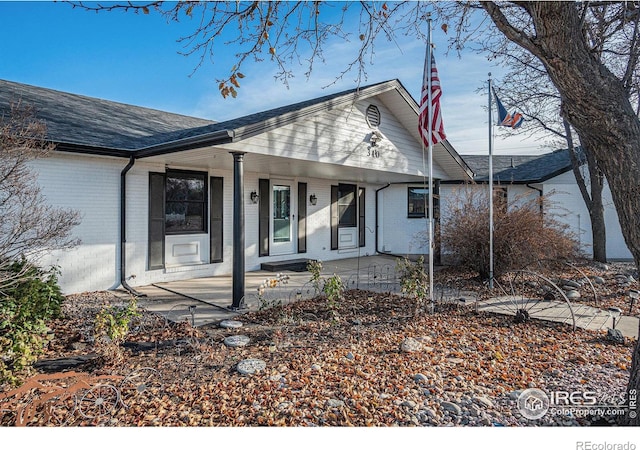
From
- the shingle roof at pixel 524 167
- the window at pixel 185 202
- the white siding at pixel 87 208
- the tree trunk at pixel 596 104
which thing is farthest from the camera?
the shingle roof at pixel 524 167

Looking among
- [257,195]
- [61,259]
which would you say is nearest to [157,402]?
[61,259]

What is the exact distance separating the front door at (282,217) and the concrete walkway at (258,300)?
44.9 inches

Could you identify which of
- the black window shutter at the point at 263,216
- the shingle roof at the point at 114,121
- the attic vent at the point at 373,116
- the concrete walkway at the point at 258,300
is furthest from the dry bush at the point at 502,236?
the black window shutter at the point at 263,216

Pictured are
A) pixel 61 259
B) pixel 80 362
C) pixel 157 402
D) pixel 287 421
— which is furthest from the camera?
pixel 61 259

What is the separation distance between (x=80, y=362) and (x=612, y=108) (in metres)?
5.40

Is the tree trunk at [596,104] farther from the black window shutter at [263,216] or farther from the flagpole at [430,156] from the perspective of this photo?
the black window shutter at [263,216]

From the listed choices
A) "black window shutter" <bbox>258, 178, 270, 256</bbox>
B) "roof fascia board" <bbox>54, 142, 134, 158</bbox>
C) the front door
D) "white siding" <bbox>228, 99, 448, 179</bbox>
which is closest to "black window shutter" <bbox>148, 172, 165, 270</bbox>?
"roof fascia board" <bbox>54, 142, 134, 158</bbox>

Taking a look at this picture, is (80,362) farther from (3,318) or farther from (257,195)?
(257,195)

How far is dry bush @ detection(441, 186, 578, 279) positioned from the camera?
8227 millimetres

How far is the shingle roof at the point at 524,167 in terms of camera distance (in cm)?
1428

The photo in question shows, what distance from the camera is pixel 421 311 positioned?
19.6 feet

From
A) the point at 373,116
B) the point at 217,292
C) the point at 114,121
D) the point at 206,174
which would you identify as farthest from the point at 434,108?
the point at 114,121

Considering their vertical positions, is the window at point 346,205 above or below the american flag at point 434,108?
below

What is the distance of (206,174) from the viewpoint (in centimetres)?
930
